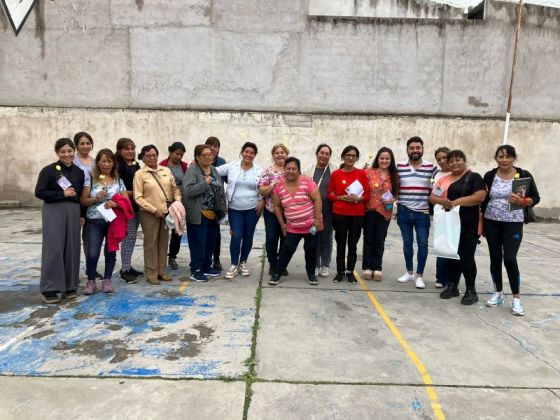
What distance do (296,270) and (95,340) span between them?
305cm

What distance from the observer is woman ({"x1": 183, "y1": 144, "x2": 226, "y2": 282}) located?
496 centimetres

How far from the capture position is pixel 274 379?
289cm

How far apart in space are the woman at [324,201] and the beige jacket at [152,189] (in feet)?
5.85

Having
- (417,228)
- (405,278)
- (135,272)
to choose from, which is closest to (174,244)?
(135,272)

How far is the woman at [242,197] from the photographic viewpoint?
5.20 metres

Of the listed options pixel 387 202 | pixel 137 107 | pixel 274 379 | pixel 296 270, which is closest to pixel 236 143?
pixel 137 107

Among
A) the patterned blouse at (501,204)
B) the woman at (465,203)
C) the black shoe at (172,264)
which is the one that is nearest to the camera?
the patterned blouse at (501,204)

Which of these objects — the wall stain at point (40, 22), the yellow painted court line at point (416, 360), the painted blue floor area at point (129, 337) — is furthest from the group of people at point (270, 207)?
the wall stain at point (40, 22)

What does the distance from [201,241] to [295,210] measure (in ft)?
4.01

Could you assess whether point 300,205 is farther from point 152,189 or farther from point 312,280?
point 152,189

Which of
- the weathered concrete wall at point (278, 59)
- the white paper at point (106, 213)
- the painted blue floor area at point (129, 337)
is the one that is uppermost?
the weathered concrete wall at point (278, 59)

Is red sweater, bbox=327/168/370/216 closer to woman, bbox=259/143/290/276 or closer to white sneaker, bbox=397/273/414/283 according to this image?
woman, bbox=259/143/290/276

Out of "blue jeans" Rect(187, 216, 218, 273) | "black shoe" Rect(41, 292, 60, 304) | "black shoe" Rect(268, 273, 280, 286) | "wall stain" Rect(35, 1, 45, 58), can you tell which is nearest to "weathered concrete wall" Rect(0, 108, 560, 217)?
"wall stain" Rect(35, 1, 45, 58)

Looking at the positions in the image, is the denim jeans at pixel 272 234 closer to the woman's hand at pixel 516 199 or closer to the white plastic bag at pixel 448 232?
the white plastic bag at pixel 448 232
